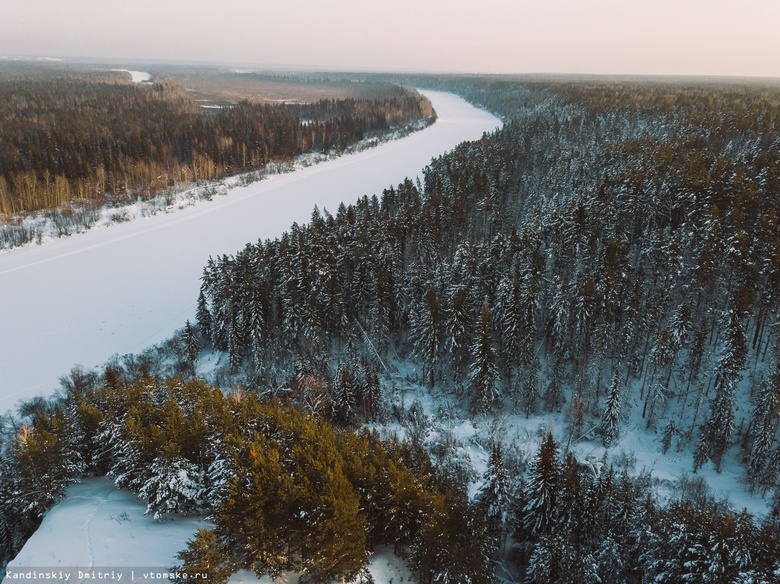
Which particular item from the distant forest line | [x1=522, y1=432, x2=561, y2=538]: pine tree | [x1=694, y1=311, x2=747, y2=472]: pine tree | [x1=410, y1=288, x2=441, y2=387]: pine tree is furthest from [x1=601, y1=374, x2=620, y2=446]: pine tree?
the distant forest line

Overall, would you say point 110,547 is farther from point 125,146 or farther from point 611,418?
point 125,146

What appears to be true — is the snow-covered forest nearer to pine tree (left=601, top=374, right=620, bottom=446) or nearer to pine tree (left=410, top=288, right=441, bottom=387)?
pine tree (left=601, top=374, right=620, bottom=446)

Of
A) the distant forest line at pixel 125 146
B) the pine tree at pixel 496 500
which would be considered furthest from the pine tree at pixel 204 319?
the distant forest line at pixel 125 146

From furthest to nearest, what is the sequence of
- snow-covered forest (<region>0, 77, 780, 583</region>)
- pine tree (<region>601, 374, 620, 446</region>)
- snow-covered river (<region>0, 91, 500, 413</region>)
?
snow-covered river (<region>0, 91, 500, 413</region>) < pine tree (<region>601, 374, 620, 446</region>) < snow-covered forest (<region>0, 77, 780, 583</region>)

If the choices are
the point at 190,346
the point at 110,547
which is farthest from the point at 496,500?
the point at 190,346

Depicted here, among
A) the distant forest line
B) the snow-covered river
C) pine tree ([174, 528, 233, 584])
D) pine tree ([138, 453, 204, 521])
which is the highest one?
the distant forest line

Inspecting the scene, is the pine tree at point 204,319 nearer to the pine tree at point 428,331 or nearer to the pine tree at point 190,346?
the pine tree at point 190,346

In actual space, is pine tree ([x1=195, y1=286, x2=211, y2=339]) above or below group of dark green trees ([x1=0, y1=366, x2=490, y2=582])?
below
